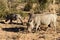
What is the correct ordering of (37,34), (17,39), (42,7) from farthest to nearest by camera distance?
(42,7), (37,34), (17,39)

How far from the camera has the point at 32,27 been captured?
50.9 feet

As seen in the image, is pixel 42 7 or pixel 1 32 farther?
pixel 42 7

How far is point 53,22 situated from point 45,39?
8.60 ft

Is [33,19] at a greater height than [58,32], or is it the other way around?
[33,19]

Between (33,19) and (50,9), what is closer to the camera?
(33,19)

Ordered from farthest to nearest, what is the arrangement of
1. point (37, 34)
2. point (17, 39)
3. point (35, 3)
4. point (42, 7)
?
1. point (35, 3)
2. point (42, 7)
3. point (37, 34)
4. point (17, 39)

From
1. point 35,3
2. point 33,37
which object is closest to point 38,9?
point 35,3

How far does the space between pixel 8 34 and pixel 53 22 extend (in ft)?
10.7

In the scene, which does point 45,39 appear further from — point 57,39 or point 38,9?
point 38,9

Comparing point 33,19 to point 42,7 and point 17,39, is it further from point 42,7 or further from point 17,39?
point 42,7

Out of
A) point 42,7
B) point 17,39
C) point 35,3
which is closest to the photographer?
point 17,39

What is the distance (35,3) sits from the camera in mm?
33812

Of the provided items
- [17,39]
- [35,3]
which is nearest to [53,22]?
[17,39]

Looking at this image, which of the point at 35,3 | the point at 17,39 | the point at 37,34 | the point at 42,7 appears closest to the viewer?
the point at 17,39
